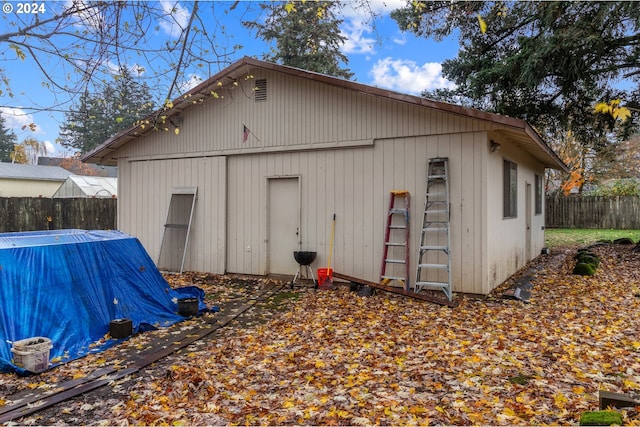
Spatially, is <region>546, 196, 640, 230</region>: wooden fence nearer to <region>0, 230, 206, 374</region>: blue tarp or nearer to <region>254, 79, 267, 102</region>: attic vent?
<region>254, 79, 267, 102</region>: attic vent

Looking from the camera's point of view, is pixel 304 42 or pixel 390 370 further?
pixel 304 42

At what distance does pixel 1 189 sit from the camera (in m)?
23.6

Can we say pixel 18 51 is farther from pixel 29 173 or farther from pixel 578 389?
pixel 29 173

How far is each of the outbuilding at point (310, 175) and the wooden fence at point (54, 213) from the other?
4.73 meters

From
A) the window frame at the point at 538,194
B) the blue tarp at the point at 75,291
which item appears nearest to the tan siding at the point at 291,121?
the blue tarp at the point at 75,291

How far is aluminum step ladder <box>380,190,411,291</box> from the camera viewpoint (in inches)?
282

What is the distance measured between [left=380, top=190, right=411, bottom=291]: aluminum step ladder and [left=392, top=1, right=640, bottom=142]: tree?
155 inches

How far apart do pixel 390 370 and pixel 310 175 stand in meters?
4.99

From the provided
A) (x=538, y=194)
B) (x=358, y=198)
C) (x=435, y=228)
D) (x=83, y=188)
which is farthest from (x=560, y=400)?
(x=83, y=188)

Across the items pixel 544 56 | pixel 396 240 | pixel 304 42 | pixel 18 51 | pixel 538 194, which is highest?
pixel 304 42

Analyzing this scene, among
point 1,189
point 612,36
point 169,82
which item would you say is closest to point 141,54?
point 169,82

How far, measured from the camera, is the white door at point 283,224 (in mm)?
8430

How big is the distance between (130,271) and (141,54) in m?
3.08

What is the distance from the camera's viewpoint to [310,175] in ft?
27.0
